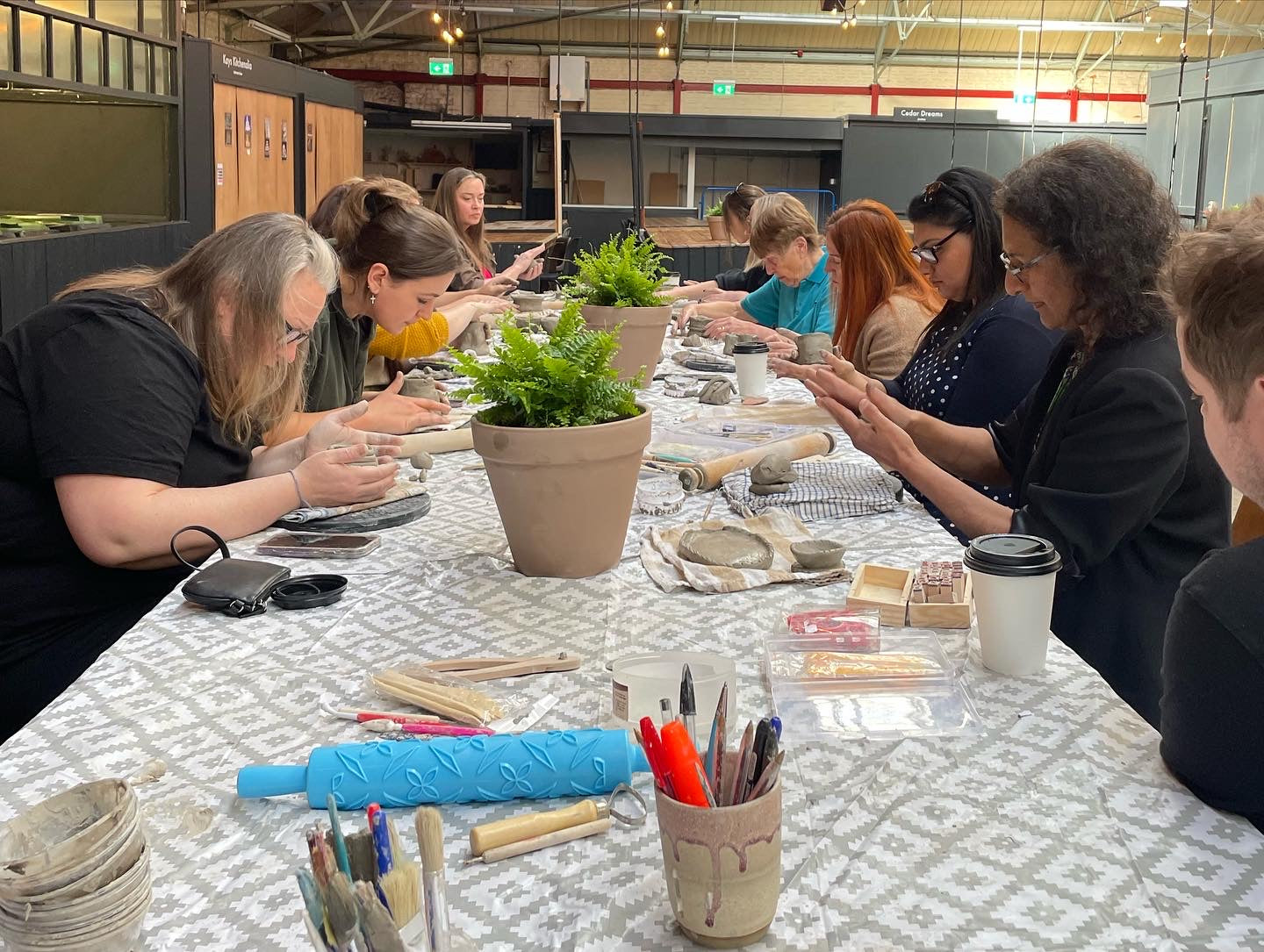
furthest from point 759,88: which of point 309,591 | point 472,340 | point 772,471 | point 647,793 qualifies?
point 647,793

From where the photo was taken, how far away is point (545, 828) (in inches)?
41.9

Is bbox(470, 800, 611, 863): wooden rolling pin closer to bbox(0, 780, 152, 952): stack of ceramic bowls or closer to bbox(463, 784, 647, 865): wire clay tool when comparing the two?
bbox(463, 784, 647, 865): wire clay tool

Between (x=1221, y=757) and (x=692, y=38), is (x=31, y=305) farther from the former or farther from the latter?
(x=692, y=38)

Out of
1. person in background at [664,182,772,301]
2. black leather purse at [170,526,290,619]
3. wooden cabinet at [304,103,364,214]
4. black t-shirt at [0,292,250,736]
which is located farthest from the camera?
wooden cabinet at [304,103,364,214]

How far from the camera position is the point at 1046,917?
0.95 meters

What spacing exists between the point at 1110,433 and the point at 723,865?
123 centimetres

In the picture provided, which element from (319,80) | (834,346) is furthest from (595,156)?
(834,346)

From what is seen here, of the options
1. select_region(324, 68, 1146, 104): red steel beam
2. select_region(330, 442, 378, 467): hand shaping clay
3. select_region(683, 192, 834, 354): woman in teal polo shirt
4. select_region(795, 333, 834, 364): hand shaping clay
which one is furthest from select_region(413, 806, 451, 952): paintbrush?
select_region(324, 68, 1146, 104): red steel beam

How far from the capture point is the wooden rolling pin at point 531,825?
103cm

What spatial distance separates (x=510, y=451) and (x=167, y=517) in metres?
0.57

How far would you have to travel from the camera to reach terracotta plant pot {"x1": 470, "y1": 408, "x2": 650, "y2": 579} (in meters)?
1.66

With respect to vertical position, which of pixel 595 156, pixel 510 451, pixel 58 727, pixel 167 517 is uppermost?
pixel 595 156

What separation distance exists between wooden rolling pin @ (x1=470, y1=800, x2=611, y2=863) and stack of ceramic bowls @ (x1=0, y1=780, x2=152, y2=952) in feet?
0.90

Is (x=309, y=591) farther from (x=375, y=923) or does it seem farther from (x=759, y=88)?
(x=759, y=88)
